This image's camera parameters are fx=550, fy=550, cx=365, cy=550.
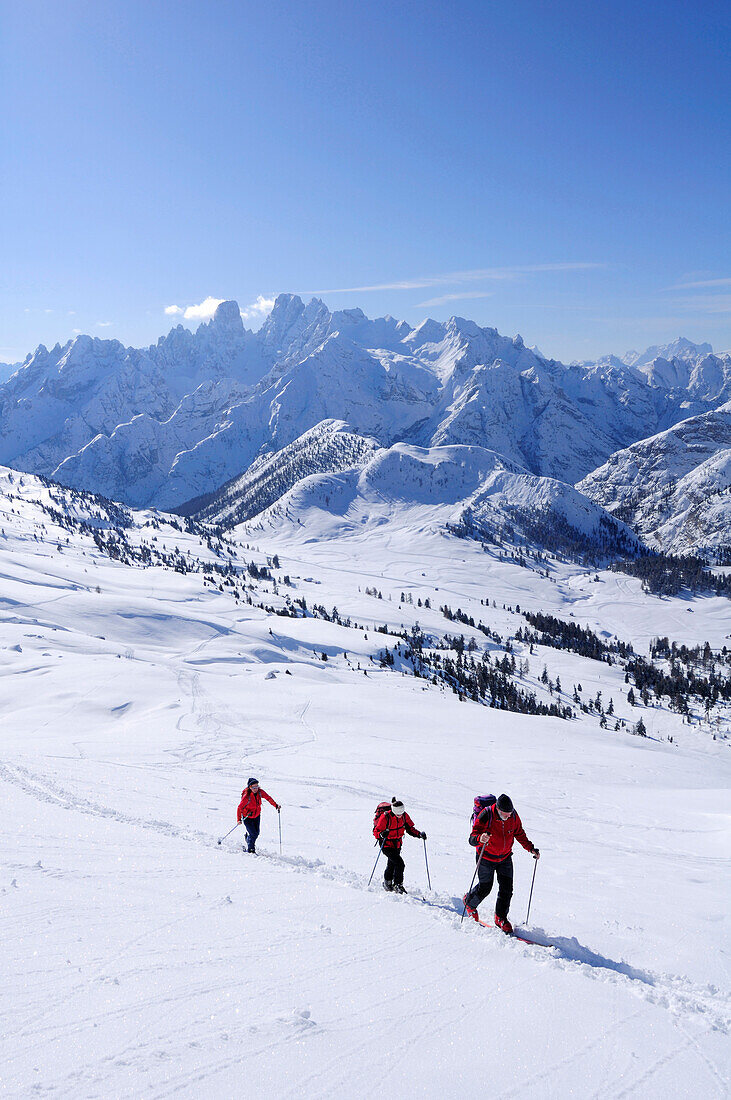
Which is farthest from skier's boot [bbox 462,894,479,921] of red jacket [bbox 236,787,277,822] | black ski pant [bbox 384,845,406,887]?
red jacket [bbox 236,787,277,822]

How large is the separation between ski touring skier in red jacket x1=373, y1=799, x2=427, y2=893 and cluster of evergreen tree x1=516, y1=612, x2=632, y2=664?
6607 inches

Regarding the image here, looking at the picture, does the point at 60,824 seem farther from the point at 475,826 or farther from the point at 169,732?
the point at 169,732

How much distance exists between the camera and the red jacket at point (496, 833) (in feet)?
35.6

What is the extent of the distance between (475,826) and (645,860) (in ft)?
31.2

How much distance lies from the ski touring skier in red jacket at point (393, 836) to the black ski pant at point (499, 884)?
63.6 inches

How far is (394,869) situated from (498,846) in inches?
117

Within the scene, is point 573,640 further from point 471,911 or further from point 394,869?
point 471,911

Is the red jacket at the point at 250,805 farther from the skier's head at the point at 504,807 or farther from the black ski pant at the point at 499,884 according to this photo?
the skier's head at the point at 504,807

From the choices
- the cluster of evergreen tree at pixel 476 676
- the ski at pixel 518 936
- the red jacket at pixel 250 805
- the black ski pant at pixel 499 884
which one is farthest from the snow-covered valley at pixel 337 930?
the cluster of evergreen tree at pixel 476 676

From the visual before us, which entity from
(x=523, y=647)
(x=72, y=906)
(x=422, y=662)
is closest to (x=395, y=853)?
(x=72, y=906)

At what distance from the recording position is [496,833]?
10867 millimetres

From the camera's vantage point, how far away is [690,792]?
29.2 metres

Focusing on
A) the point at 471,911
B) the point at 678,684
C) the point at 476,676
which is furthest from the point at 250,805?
the point at 678,684

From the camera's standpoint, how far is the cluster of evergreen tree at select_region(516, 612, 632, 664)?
175 m
